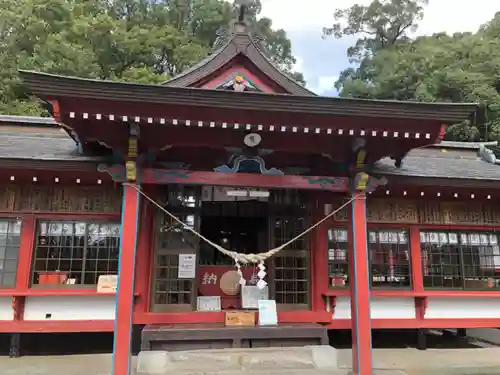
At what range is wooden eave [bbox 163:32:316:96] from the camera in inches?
308

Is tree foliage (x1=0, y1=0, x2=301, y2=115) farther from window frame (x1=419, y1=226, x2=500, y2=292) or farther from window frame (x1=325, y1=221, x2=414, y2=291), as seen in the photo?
window frame (x1=419, y1=226, x2=500, y2=292)

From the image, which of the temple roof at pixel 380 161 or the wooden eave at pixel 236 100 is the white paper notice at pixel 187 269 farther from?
the wooden eave at pixel 236 100

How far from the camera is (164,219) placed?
25.8 ft

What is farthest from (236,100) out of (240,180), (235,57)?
(235,57)

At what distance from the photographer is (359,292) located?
651 cm

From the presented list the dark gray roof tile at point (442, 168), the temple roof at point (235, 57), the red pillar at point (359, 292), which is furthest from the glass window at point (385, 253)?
the temple roof at point (235, 57)

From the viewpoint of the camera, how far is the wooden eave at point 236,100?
519cm

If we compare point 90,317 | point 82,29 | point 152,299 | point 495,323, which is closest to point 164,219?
point 152,299

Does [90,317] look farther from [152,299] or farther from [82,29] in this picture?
→ [82,29]

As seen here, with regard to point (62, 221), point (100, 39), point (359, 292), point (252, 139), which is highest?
point (100, 39)

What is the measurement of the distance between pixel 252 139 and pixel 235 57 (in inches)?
90.4

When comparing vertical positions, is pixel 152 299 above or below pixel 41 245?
below

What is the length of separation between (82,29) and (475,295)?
2585 cm

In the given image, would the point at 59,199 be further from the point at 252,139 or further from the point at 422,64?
the point at 422,64
